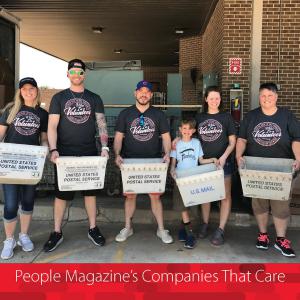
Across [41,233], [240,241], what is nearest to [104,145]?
[41,233]

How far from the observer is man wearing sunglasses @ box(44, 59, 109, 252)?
448 cm

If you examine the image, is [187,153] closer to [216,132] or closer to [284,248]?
[216,132]

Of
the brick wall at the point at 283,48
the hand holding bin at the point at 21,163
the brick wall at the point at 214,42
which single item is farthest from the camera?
the brick wall at the point at 214,42

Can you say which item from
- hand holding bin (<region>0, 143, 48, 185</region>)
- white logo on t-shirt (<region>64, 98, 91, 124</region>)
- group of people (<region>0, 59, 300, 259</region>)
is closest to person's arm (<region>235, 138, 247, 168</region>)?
group of people (<region>0, 59, 300, 259</region>)

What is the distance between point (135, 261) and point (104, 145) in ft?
4.08

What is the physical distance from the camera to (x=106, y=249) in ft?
15.7

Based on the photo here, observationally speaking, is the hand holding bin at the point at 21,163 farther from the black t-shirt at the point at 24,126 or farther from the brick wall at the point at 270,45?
the brick wall at the point at 270,45

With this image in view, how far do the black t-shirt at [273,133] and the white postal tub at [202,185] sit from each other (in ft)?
1.61

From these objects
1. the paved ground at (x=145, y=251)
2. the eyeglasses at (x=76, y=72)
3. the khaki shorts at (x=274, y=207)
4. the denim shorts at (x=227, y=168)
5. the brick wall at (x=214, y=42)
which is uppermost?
the brick wall at (x=214, y=42)

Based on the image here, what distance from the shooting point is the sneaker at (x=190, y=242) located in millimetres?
4770

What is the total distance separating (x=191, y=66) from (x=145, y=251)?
9.15 meters

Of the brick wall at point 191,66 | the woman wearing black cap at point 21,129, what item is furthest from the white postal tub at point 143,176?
the brick wall at point 191,66

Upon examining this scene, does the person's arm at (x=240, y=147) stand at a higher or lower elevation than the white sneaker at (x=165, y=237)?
A: higher

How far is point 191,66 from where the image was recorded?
1305 cm
